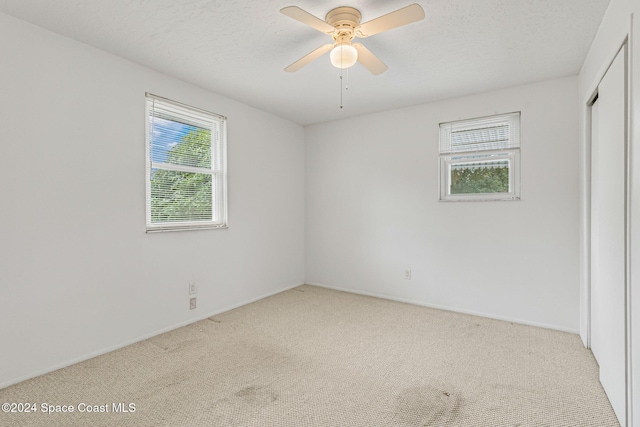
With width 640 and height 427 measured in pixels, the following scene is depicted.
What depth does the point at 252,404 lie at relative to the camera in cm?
184

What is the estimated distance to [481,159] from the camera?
11.0 feet

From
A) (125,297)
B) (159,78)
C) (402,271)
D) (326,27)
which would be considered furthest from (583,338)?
(159,78)

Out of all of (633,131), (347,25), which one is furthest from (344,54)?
(633,131)

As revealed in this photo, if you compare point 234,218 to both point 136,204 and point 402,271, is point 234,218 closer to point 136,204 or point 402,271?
point 136,204

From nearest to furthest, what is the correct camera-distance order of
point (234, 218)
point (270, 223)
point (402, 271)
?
point (234, 218) < point (402, 271) < point (270, 223)

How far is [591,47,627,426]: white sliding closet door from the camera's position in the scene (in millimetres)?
1639

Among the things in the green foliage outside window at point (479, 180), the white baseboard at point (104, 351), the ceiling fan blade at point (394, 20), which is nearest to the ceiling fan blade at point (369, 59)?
the ceiling fan blade at point (394, 20)

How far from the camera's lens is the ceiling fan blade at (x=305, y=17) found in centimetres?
167

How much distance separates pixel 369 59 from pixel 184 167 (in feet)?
6.62

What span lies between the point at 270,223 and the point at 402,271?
1.75 meters

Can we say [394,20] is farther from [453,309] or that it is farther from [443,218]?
[453,309]

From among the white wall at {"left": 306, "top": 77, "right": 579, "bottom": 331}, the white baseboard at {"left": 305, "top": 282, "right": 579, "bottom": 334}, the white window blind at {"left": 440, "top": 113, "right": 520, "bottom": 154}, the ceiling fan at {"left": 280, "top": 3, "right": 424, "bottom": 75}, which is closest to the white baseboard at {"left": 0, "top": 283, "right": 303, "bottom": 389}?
the white baseboard at {"left": 305, "top": 282, "right": 579, "bottom": 334}

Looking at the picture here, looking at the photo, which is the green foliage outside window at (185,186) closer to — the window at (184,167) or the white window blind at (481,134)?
the window at (184,167)

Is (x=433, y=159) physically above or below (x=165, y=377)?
above
